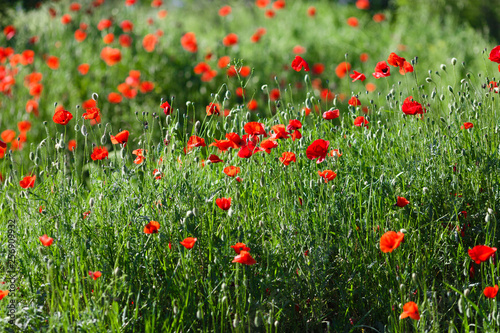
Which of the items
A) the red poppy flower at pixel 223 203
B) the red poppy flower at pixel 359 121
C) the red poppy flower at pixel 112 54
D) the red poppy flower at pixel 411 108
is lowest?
the red poppy flower at pixel 112 54

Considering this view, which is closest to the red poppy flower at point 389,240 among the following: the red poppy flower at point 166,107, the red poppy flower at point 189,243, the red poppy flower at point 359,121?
the red poppy flower at point 189,243

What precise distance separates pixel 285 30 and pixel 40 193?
660 centimetres

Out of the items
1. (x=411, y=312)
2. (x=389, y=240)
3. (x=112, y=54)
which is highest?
(x=389, y=240)

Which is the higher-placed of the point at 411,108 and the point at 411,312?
the point at 411,108

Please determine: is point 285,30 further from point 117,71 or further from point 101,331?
point 101,331

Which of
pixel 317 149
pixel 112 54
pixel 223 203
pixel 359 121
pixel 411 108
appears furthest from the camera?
pixel 112 54

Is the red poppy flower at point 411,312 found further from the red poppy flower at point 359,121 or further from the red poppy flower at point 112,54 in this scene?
the red poppy flower at point 112,54

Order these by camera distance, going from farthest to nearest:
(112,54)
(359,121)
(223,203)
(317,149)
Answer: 1. (112,54)
2. (359,121)
3. (317,149)
4. (223,203)

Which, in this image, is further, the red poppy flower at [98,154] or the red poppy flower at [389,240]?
the red poppy flower at [98,154]

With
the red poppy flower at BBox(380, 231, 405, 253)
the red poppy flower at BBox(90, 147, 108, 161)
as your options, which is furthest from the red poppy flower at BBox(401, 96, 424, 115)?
the red poppy flower at BBox(90, 147, 108, 161)

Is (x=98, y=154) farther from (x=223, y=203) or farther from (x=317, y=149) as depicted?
(x=317, y=149)

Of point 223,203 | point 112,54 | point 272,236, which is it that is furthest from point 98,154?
point 112,54

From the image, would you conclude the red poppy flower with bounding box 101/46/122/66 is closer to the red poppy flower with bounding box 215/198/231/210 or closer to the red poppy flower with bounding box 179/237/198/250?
the red poppy flower with bounding box 215/198/231/210

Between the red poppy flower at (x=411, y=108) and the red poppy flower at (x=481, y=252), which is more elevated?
the red poppy flower at (x=411, y=108)
